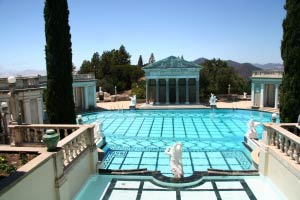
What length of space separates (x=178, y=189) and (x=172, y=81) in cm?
3075

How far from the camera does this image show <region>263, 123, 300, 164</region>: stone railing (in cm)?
657

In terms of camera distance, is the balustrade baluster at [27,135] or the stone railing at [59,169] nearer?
the stone railing at [59,169]

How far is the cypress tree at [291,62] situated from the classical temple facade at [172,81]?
2458cm

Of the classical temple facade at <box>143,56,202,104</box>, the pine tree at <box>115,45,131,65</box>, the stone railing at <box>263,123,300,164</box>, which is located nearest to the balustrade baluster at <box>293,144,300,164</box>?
the stone railing at <box>263,123,300,164</box>

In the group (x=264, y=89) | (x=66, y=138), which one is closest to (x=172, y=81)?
(x=264, y=89)

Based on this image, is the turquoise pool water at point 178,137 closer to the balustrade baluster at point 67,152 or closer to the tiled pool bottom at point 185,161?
the tiled pool bottom at point 185,161

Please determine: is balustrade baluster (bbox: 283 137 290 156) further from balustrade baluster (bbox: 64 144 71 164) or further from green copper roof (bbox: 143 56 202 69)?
green copper roof (bbox: 143 56 202 69)

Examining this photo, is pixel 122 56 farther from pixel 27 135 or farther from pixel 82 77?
pixel 27 135

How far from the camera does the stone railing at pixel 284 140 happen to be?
6.57 meters

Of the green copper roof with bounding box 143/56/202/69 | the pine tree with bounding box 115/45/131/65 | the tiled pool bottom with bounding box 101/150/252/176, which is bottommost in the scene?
the tiled pool bottom with bounding box 101/150/252/176

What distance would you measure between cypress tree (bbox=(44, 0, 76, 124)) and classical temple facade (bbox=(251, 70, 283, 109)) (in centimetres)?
2564

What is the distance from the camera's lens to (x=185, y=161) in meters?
14.4

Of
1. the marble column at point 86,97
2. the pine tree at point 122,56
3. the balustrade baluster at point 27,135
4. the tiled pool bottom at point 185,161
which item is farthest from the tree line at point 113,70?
the balustrade baluster at point 27,135

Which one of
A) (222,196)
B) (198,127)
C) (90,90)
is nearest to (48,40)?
(222,196)
